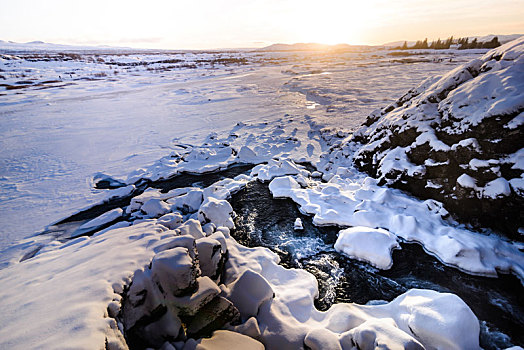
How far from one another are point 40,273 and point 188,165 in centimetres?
529

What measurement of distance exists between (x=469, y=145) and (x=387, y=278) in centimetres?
356

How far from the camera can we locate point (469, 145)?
209 inches

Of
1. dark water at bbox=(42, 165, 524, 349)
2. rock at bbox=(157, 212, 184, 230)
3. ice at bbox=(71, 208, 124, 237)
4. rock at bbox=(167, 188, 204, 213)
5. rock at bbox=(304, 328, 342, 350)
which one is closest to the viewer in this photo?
rock at bbox=(304, 328, 342, 350)

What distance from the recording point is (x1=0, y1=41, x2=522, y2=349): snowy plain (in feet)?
9.20

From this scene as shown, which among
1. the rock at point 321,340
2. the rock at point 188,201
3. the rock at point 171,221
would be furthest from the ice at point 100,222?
the rock at point 321,340

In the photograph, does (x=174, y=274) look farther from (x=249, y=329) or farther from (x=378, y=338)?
(x=378, y=338)

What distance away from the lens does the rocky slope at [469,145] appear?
471 centimetres

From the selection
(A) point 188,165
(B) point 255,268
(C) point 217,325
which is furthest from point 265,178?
(C) point 217,325

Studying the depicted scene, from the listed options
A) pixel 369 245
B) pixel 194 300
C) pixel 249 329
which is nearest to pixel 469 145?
pixel 369 245

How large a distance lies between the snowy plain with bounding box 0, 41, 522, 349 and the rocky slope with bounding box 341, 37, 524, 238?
0.67 meters

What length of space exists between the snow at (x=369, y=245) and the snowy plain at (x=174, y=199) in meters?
0.07

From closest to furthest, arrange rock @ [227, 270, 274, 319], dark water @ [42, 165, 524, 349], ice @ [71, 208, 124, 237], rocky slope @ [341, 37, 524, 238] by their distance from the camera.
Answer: rock @ [227, 270, 274, 319] → dark water @ [42, 165, 524, 349] → rocky slope @ [341, 37, 524, 238] → ice @ [71, 208, 124, 237]

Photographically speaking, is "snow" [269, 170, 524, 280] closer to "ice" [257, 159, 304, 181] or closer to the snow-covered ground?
"ice" [257, 159, 304, 181]

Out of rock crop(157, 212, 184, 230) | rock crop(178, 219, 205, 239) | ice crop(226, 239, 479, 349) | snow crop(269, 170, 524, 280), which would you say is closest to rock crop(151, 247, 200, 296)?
ice crop(226, 239, 479, 349)
